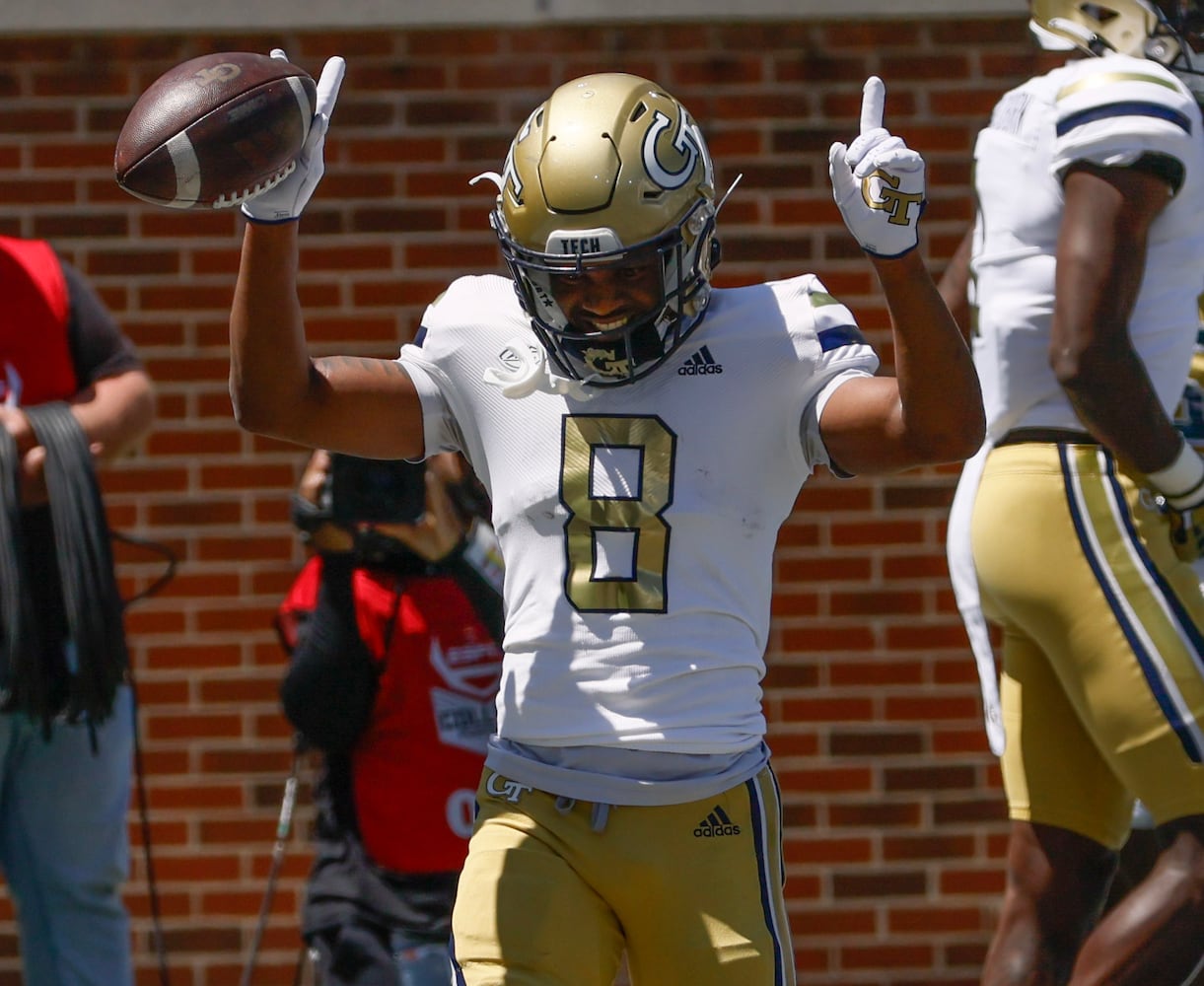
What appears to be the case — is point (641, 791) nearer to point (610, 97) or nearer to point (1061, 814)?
point (610, 97)

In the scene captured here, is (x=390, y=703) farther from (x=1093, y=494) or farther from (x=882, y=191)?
(x=882, y=191)

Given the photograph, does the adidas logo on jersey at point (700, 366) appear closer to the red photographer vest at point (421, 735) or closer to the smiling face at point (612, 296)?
the smiling face at point (612, 296)

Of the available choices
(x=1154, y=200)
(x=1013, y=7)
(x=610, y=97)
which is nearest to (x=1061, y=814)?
(x=1154, y=200)

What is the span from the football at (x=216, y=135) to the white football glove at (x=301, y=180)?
0.02 m

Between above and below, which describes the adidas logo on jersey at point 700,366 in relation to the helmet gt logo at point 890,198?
below

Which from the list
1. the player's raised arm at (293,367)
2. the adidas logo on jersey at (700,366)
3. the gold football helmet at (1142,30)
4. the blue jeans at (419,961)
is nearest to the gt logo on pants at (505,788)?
the player's raised arm at (293,367)

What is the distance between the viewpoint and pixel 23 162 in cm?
502

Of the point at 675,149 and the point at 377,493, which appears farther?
the point at 377,493

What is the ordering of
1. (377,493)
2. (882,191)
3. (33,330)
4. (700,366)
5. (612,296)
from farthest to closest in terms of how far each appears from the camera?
(33,330), (377,493), (700,366), (612,296), (882,191)

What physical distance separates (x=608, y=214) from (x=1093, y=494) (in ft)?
4.16

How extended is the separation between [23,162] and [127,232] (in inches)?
12.5

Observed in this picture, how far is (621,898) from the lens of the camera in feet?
9.11

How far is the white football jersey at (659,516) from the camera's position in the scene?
2799 mm

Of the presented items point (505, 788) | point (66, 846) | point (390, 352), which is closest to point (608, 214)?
point (505, 788)
